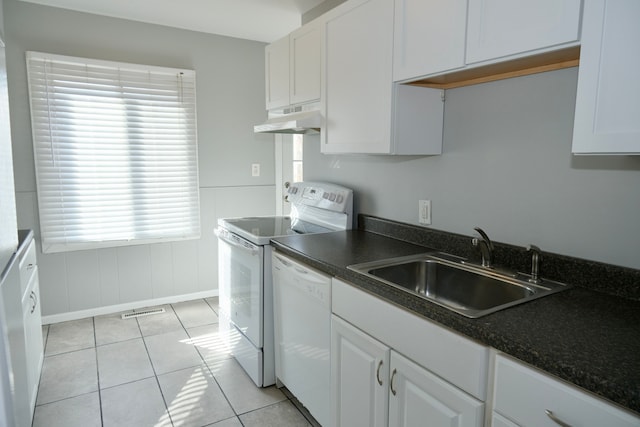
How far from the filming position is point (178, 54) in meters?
3.59

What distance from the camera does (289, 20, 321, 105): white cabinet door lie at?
7.89 feet

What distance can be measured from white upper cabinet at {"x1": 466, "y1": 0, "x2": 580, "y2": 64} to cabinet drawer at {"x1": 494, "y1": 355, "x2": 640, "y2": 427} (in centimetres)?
94

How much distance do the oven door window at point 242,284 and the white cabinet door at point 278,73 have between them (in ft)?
3.35

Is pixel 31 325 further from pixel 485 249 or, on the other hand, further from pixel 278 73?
pixel 485 249

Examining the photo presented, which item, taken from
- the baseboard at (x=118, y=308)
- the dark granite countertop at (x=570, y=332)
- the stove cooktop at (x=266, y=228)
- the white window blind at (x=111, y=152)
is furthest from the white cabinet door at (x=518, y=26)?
the baseboard at (x=118, y=308)

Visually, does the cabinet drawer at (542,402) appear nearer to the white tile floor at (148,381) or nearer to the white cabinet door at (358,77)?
the white cabinet door at (358,77)

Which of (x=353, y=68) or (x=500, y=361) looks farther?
(x=353, y=68)

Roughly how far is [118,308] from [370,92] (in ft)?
9.70

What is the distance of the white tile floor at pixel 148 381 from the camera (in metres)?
2.19

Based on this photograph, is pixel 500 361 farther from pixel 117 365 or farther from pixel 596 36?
pixel 117 365

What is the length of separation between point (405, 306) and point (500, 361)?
0.36 m

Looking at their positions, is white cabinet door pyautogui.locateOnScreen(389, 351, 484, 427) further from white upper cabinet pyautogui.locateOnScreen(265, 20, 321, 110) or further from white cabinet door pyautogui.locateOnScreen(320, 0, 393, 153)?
white upper cabinet pyautogui.locateOnScreen(265, 20, 321, 110)

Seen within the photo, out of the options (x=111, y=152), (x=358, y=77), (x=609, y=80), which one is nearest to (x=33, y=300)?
(x=111, y=152)

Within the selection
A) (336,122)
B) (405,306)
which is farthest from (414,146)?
(405,306)
